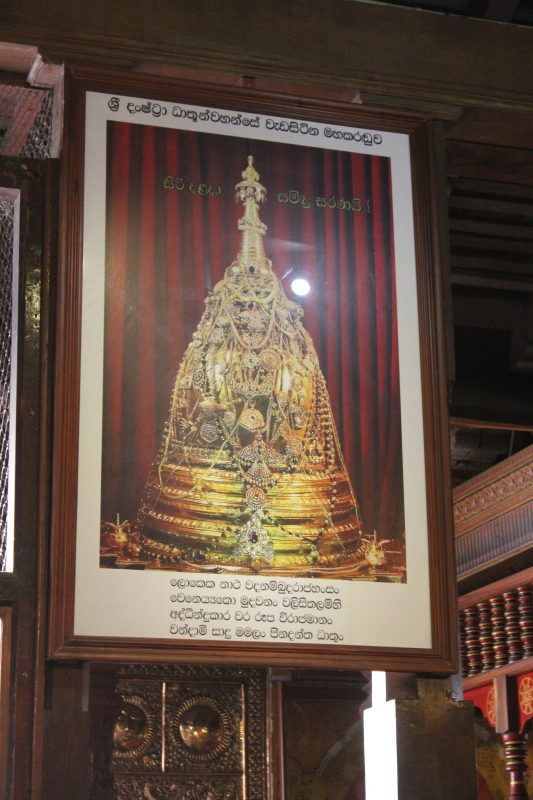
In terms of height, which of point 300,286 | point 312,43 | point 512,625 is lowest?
point 512,625

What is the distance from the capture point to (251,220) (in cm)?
394

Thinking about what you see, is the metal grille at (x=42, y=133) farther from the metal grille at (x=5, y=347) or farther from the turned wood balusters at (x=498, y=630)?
the turned wood balusters at (x=498, y=630)

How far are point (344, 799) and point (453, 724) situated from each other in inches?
191

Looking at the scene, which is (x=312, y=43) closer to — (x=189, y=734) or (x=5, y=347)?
(x=5, y=347)

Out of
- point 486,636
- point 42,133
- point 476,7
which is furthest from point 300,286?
point 486,636

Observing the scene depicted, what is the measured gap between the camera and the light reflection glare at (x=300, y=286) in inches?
155

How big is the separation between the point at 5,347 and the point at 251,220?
84 centimetres

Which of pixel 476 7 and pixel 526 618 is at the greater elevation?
pixel 476 7

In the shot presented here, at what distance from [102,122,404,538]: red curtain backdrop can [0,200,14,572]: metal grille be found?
0.31 metres

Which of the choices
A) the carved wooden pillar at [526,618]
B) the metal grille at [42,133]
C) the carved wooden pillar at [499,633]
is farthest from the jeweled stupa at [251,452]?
the carved wooden pillar at [499,633]

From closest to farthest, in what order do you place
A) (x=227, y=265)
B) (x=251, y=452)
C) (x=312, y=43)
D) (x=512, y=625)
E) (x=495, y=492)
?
(x=251, y=452) → (x=227, y=265) → (x=312, y=43) → (x=512, y=625) → (x=495, y=492)

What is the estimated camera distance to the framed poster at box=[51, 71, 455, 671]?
3.50 metres

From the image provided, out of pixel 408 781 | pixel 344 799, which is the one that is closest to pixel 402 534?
pixel 408 781

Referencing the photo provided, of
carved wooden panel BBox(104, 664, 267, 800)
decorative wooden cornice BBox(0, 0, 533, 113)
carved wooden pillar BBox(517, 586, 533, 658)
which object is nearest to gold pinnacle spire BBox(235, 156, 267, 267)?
decorative wooden cornice BBox(0, 0, 533, 113)
